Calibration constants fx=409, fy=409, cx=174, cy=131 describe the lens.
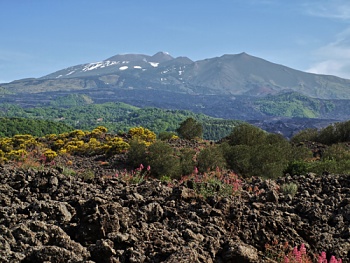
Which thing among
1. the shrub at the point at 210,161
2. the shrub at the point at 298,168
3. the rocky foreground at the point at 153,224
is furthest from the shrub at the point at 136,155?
the rocky foreground at the point at 153,224

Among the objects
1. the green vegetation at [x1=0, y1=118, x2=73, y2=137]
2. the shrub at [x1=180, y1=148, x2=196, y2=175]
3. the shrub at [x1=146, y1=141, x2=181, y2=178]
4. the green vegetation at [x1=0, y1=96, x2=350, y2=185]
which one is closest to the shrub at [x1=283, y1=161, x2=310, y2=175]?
the green vegetation at [x1=0, y1=96, x2=350, y2=185]

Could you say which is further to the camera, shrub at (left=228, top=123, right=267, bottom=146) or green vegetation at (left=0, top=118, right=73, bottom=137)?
green vegetation at (left=0, top=118, right=73, bottom=137)

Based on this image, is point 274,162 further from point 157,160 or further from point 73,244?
point 73,244

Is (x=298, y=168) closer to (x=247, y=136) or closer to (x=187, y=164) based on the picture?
(x=187, y=164)

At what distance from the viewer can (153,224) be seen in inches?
224

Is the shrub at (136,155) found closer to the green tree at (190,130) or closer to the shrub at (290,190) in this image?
the shrub at (290,190)

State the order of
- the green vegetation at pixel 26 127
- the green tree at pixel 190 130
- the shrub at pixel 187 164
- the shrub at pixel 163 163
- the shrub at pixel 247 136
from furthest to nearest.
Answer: the green vegetation at pixel 26 127
the green tree at pixel 190 130
the shrub at pixel 247 136
the shrub at pixel 187 164
the shrub at pixel 163 163

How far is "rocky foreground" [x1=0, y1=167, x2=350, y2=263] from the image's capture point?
15.5 ft

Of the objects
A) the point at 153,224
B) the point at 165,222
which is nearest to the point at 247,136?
the point at 165,222

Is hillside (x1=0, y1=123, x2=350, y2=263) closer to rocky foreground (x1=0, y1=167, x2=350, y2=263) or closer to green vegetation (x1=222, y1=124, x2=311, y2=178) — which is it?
rocky foreground (x1=0, y1=167, x2=350, y2=263)

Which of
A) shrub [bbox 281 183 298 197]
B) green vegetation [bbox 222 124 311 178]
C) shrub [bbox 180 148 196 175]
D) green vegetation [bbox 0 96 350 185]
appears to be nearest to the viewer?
shrub [bbox 281 183 298 197]

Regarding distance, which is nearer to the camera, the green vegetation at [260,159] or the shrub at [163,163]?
A: the green vegetation at [260,159]

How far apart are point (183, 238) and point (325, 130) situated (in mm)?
27268

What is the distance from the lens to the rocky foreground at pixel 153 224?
4.72 metres
